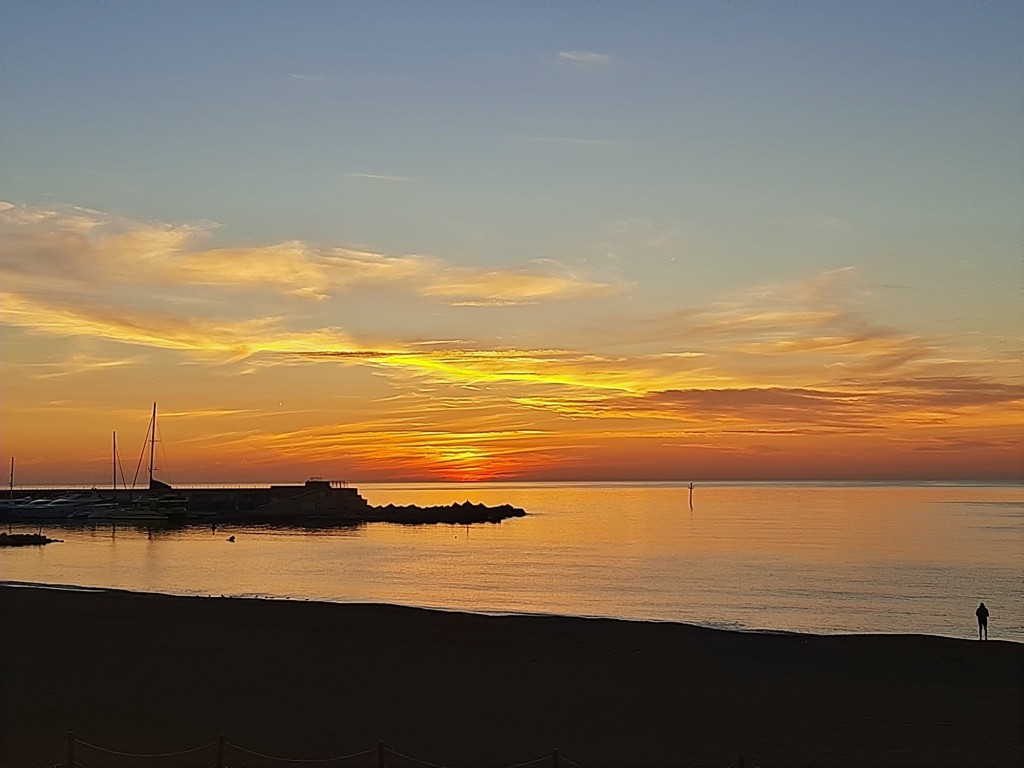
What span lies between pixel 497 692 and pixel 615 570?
47099mm

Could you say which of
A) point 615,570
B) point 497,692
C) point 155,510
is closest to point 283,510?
point 155,510

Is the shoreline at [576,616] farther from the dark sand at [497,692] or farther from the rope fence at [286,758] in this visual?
the rope fence at [286,758]

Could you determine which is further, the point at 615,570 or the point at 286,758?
the point at 615,570

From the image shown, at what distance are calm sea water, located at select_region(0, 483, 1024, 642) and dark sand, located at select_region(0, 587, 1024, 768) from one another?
480 inches

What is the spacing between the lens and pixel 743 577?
6381 cm

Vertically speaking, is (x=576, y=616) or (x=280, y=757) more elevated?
(x=280, y=757)

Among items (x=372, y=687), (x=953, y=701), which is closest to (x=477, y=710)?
(x=372, y=687)

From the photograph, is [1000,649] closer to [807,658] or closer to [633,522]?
[807,658]

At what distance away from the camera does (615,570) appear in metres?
70.2

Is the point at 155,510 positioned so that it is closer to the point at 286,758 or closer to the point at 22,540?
the point at 22,540

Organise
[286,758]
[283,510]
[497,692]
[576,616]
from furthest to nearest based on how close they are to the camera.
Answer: [283,510]
[576,616]
[497,692]
[286,758]

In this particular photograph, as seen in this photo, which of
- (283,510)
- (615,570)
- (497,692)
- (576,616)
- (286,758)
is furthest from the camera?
(283,510)

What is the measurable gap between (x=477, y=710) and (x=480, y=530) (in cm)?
10188

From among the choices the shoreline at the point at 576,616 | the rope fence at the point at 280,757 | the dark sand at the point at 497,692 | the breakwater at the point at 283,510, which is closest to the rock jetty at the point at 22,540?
the breakwater at the point at 283,510
